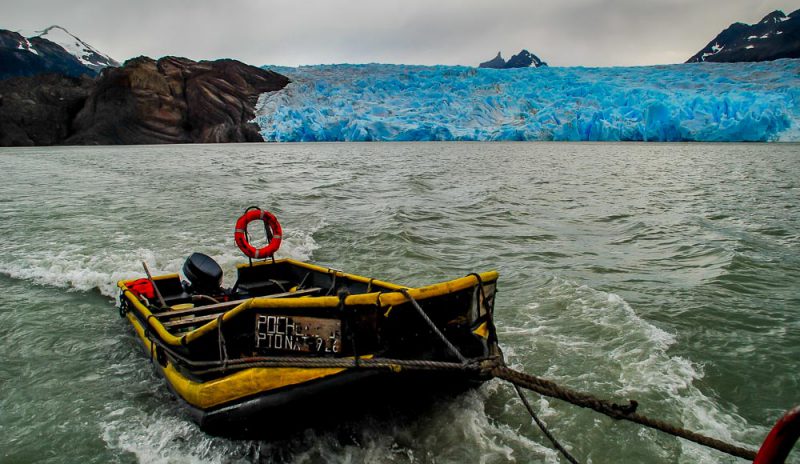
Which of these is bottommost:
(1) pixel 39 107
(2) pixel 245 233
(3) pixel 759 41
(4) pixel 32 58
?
(2) pixel 245 233

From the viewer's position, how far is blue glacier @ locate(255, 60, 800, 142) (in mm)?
39281

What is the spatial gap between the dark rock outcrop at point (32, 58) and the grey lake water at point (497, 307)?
95.9m

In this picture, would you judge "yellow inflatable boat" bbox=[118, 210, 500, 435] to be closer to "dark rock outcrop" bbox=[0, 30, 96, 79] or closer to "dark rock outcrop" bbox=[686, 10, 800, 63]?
"dark rock outcrop" bbox=[686, 10, 800, 63]

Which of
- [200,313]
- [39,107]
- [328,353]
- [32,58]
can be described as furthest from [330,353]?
[32,58]

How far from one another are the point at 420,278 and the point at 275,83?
56.9m

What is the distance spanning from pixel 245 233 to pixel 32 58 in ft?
383

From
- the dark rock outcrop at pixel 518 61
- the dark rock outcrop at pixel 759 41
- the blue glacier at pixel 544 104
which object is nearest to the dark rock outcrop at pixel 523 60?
the dark rock outcrop at pixel 518 61

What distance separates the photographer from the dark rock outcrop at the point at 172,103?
55.3m

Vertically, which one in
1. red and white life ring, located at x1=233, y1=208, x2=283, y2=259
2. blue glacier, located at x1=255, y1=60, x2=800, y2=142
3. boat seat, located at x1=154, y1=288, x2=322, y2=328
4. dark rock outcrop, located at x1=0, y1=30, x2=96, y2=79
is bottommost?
boat seat, located at x1=154, y1=288, x2=322, y2=328

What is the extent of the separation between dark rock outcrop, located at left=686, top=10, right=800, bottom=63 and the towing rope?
314ft

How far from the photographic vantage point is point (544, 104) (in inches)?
1874

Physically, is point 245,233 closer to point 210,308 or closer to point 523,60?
point 210,308

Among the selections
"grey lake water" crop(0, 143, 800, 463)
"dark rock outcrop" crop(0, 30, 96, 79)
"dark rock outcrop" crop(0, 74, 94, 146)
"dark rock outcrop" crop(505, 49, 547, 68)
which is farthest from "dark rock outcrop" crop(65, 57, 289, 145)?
"dark rock outcrop" crop(505, 49, 547, 68)

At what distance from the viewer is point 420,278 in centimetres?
736
